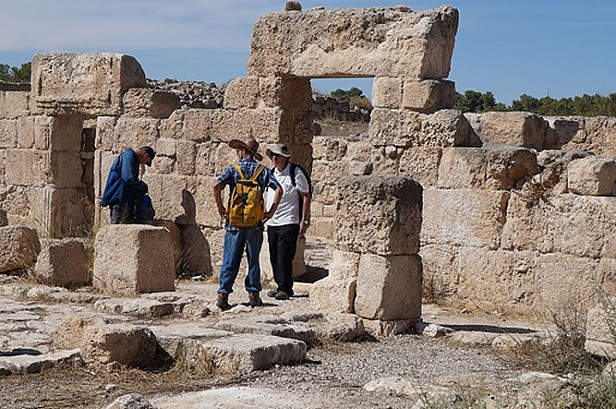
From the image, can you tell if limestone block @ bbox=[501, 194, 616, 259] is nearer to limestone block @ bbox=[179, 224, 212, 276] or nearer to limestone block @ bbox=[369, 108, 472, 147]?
limestone block @ bbox=[369, 108, 472, 147]

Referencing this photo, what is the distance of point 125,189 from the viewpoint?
12320 mm

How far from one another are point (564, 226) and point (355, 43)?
331 cm

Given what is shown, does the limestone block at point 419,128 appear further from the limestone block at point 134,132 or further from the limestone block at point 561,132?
the limestone block at point 134,132

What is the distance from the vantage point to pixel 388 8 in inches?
468

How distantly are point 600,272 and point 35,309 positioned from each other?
210 inches

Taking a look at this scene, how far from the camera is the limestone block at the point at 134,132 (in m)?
13.8

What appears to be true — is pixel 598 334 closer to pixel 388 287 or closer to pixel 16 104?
pixel 388 287

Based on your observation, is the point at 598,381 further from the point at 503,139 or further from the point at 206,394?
the point at 503,139

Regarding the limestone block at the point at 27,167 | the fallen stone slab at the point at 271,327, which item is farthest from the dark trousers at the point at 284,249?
the limestone block at the point at 27,167

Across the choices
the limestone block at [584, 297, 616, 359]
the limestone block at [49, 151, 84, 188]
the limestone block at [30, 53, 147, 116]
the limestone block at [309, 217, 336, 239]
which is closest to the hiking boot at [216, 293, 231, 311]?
the limestone block at [584, 297, 616, 359]

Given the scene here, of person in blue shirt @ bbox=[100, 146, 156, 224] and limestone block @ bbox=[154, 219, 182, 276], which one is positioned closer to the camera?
person in blue shirt @ bbox=[100, 146, 156, 224]

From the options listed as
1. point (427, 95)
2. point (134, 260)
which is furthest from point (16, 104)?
Answer: point (427, 95)

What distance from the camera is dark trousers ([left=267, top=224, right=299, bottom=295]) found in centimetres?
1098

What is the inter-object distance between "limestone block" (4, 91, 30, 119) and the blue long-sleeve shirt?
12.2 feet
